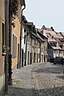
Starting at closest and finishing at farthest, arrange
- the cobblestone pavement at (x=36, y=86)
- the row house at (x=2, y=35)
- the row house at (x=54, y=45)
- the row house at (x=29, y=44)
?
the row house at (x=2, y=35), the cobblestone pavement at (x=36, y=86), the row house at (x=29, y=44), the row house at (x=54, y=45)

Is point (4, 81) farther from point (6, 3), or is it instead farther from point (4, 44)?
point (6, 3)

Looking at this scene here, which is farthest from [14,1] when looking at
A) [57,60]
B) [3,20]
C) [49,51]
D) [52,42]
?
[52,42]

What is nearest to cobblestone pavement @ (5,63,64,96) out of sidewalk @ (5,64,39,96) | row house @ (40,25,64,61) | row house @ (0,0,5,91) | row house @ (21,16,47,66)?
sidewalk @ (5,64,39,96)

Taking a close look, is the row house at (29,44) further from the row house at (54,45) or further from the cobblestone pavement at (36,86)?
the cobblestone pavement at (36,86)

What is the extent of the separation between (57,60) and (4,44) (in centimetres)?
6350

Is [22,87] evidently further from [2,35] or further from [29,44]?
[29,44]

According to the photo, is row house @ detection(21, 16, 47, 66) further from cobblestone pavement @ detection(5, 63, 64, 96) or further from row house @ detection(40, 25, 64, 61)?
cobblestone pavement @ detection(5, 63, 64, 96)

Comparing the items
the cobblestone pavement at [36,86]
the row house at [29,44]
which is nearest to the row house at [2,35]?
the cobblestone pavement at [36,86]

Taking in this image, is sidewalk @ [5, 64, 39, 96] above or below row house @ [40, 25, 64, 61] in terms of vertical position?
below

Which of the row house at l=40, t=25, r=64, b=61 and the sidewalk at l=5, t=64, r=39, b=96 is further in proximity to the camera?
the row house at l=40, t=25, r=64, b=61

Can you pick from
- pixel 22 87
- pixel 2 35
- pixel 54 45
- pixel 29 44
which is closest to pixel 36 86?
pixel 22 87

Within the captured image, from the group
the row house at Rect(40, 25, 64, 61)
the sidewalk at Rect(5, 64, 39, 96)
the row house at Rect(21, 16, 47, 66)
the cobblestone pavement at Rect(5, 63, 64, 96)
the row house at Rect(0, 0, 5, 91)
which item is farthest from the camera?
the row house at Rect(40, 25, 64, 61)

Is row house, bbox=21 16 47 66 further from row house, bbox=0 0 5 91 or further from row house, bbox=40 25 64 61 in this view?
row house, bbox=0 0 5 91

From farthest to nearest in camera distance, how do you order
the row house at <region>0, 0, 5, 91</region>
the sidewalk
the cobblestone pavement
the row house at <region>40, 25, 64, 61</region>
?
the row house at <region>40, 25, 64, 61</region>
the cobblestone pavement
the sidewalk
the row house at <region>0, 0, 5, 91</region>
